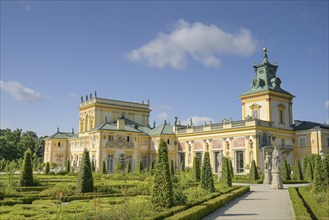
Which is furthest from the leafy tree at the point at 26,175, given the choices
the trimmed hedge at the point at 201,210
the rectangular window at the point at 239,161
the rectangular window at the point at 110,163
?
the rectangular window at the point at 239,161

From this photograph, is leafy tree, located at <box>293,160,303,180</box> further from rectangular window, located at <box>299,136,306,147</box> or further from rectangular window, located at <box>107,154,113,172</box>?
rectangular window, located at <box>107,154,113,172</box>

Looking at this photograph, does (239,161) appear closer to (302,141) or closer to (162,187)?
(302,141)

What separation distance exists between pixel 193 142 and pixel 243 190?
2728 cm

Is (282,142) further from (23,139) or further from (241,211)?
(23,139)

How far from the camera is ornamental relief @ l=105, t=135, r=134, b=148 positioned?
47.5m

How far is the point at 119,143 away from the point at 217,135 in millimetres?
13424

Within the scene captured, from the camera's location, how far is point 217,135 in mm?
45750

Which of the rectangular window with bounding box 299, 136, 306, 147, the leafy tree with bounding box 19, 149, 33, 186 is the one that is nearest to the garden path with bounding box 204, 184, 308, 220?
the leafy tree with bounding box 19, 149, 33, 186

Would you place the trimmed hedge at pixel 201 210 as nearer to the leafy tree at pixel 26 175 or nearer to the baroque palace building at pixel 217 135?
the leafy tree at pixel 26 175

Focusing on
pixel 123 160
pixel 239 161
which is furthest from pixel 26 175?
pixel 239 161

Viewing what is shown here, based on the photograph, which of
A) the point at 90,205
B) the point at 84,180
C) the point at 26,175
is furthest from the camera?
the point at 26,175

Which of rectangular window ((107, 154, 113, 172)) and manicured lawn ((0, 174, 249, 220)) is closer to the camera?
manicured lawn ((0, 174, 249, 220))

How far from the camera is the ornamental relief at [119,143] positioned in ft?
156

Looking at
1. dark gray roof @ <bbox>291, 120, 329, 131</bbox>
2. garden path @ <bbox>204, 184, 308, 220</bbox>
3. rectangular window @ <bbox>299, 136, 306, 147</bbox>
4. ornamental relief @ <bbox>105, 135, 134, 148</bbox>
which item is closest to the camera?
garden path @ <bbox>204, 184, 308, 220</bbox>
